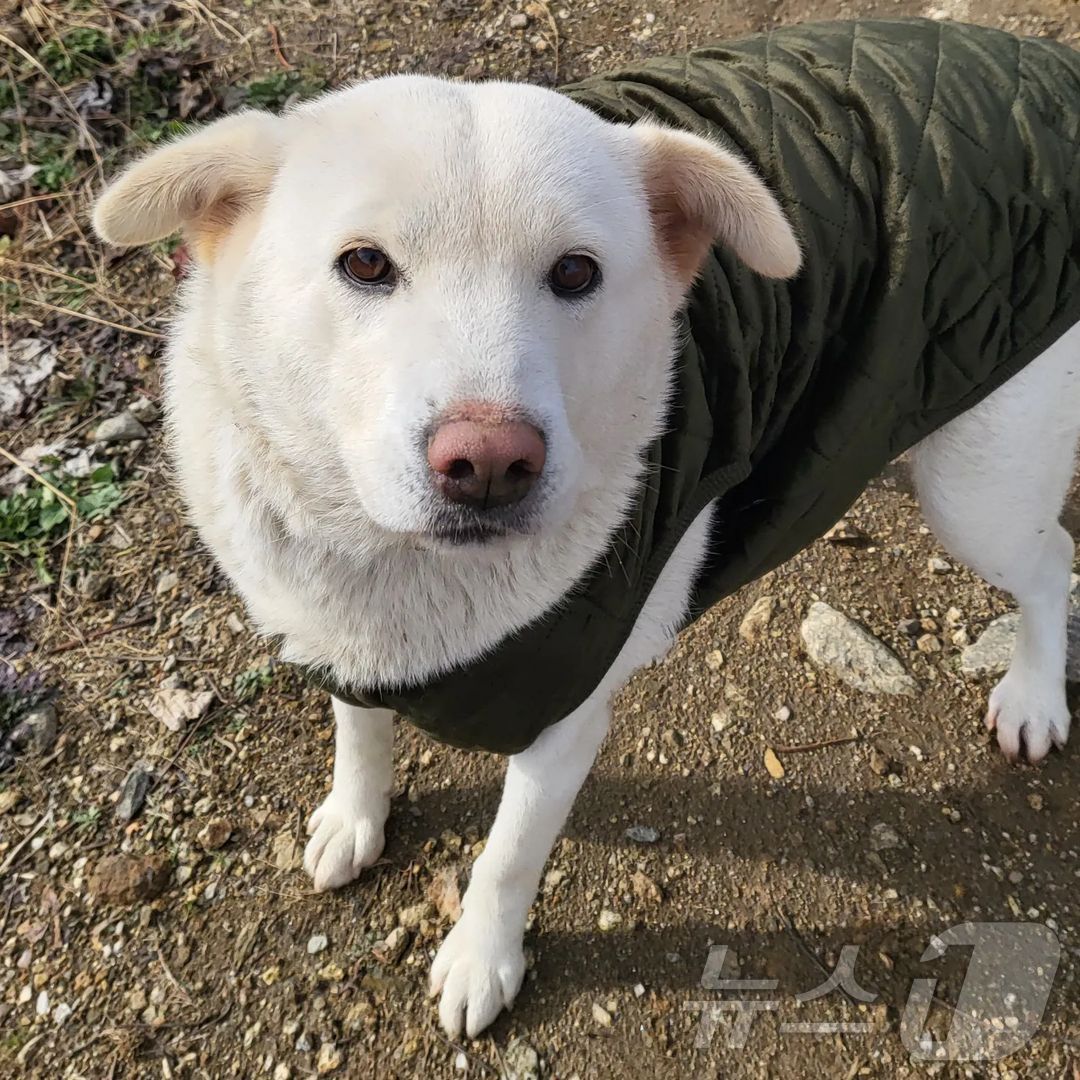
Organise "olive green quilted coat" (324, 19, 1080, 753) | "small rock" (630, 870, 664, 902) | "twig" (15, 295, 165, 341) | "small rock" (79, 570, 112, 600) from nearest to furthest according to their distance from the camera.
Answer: "olive green quilted coat" (324, 19, 1080, 753), "small rock" (630, 870, 664, 902), "small rock" (79, 570, 112, 600), "twig" (15, 295, 165, 341)

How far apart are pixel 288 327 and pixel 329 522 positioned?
0.34 metres

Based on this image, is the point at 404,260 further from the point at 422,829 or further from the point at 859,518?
the point at 859,518

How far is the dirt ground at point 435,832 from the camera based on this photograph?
2021 millimetres

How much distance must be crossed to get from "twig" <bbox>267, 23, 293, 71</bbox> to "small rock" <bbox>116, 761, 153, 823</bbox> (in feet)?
10.1

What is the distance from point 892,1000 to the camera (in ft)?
6.93

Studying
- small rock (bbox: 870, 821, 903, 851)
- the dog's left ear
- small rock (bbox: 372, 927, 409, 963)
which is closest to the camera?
the dog's left ear

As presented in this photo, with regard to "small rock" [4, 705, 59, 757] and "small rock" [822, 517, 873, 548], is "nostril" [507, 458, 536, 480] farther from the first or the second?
"small rock" [822, 517, 873, 548]

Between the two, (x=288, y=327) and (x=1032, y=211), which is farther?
(x=1032, y=211)

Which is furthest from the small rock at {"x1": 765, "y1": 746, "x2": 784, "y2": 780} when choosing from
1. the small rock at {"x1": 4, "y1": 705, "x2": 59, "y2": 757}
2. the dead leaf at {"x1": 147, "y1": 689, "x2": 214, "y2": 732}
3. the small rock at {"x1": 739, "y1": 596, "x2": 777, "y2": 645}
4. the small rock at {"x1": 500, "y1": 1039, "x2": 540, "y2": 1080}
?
the small rock at {"x1": 4, "y1": 705, "x2": 59, "y2": 757}

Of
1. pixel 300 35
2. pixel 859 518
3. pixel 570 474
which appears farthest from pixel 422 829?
pixel 300 35

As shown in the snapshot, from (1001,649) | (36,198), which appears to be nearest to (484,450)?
(1001,649)

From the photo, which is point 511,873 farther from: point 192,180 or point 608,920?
point 192,180

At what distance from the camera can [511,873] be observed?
1.90 m

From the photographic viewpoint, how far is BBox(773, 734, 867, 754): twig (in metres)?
2.53
